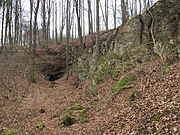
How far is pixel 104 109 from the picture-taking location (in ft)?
34.3

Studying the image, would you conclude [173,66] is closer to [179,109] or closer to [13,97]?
[179,109]

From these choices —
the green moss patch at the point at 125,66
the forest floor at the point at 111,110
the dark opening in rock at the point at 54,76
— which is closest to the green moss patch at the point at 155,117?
the forest floor at the point at 111,110

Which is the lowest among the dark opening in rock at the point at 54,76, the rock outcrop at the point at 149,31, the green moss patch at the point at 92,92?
the green moss patch at the point at 92,92

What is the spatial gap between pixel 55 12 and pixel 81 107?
3512 cm

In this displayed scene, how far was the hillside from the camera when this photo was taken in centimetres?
718

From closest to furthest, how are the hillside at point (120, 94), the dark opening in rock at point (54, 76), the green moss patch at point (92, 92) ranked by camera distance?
1. the hillside at point (120, 94)
2. the green moss patch at point (92, 92)
3. the dark opening in rock at point (54, 76)

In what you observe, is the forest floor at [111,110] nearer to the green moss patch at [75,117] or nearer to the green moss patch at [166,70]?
the green moss patch at [166,70]

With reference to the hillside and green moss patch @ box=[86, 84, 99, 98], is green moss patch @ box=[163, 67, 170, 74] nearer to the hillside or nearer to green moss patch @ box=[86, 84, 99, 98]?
the hillside

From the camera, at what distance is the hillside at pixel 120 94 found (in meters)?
7.18

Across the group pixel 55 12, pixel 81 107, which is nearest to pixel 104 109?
pixel 81 107

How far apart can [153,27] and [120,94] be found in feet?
22.9

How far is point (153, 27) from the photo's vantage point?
15.9 metres

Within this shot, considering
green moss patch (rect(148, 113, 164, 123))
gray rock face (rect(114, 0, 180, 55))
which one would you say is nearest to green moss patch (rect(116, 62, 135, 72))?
gray rock face (rect(114, 0, 180, 55))

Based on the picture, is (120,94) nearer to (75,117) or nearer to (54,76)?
(75,117)
